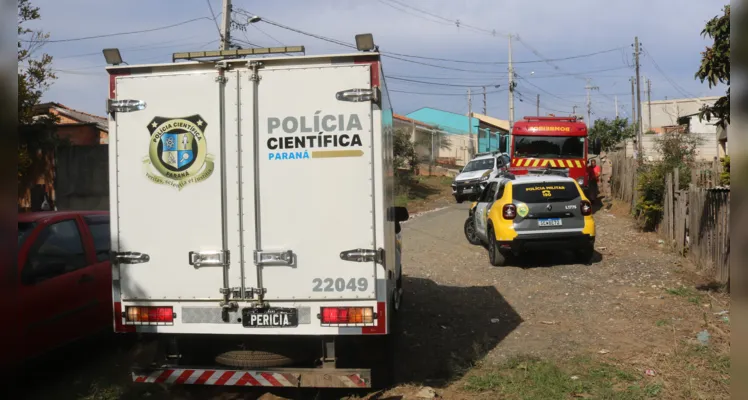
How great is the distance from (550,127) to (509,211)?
26.1 ft

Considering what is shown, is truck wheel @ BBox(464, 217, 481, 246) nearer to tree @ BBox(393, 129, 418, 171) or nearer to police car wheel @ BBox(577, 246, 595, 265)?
police car wheel @ BBox(577, 246, 595, 265)

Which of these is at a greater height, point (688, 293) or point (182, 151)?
point (182, 151)

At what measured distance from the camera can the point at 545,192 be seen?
36.5ft

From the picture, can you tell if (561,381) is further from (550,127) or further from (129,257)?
(550,127)

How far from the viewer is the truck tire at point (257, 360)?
16.7 ft

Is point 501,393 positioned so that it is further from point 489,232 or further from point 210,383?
point 489,232

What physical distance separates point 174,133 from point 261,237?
3.52 ft

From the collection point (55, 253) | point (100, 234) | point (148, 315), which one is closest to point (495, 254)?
point (100, 234)

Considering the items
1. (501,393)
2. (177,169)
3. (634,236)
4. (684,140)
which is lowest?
(501,393)

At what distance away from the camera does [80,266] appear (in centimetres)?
655

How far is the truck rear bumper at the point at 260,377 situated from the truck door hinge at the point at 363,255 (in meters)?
0.89

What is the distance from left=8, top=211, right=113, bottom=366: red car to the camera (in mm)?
5703

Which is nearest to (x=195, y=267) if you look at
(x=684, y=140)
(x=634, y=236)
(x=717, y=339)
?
(x=717, y=339)

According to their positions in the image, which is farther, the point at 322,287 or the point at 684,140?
the point at 684,140
